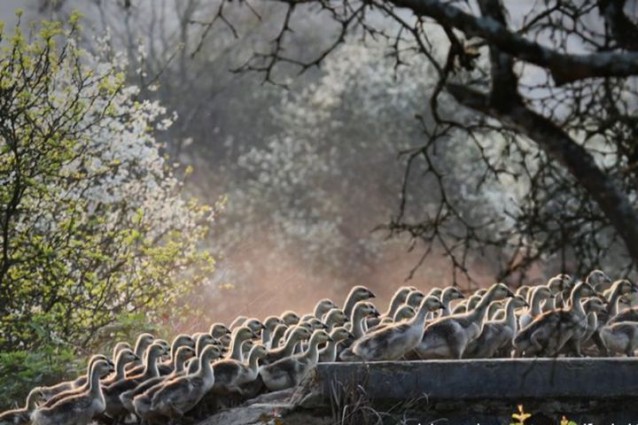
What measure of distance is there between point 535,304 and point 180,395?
444 centimetres

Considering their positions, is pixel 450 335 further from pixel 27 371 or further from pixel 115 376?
pixel 27 371

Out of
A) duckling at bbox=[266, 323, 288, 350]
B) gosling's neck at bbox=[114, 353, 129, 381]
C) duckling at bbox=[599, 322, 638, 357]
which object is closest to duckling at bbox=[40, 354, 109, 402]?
gosling's neck at bbox=[114, 353, 129, 381]

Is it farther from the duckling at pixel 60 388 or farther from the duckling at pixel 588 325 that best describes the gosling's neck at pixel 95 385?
the duckling at pixel 588 325

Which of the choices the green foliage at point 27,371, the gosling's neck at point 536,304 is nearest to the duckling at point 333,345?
the gosling's neck at point 536,304

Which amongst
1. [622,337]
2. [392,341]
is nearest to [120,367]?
Result: [392,341]

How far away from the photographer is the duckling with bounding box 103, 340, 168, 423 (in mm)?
15102

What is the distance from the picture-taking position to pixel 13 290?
729 inches

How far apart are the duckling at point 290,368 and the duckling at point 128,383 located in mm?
1234

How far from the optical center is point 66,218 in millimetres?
19156

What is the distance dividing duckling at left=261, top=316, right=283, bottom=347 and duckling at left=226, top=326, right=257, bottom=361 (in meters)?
0.41

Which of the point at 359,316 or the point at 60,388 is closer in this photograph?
the point at 359,316

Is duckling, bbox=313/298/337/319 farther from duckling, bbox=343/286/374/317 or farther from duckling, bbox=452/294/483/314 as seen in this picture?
duckling, bbox=452/294/483/314

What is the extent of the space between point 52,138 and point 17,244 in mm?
1324

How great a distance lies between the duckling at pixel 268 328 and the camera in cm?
1699
